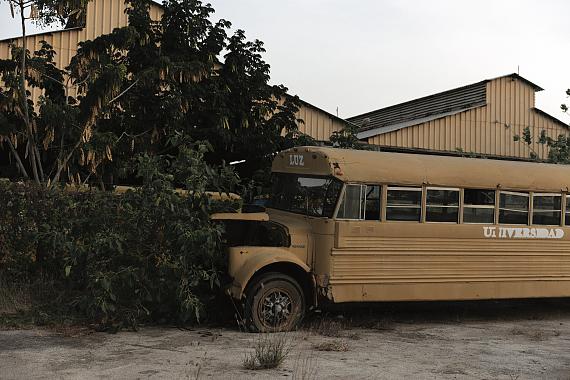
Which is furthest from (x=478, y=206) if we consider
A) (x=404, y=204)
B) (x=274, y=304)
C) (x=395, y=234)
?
(x=274, y=304)

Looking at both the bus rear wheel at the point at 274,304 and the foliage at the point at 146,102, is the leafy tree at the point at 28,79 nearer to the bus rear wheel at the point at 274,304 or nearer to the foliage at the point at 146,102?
the foliage at the point at 146,102

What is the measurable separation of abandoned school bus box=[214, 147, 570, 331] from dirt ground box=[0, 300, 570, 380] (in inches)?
21.3

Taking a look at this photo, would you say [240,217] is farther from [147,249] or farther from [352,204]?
[352,204]

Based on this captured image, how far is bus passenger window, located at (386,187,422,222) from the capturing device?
9156 millimetres

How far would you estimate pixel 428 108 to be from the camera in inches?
936

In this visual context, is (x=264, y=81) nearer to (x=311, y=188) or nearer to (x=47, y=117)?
(x=47, y=117)

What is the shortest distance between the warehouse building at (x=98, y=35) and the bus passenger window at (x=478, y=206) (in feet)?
24.7

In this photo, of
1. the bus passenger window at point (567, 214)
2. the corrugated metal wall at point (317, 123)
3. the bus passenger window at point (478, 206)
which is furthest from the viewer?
the corrugated metal wall at point (317, 123)

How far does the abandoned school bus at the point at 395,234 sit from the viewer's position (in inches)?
341

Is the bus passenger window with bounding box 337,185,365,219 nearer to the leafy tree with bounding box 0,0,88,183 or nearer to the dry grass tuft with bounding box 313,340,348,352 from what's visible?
the dry grass tuft with bounding box 313,340,348,352

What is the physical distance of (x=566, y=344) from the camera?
27.7 ft

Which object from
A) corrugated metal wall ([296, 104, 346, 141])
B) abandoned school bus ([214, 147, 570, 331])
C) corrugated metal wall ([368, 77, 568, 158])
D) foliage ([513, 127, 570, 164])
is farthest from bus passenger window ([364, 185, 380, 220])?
foliage ([513, 127, 570, 164])

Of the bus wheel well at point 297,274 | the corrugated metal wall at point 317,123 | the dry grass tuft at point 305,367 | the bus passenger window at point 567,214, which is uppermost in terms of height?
the corrugated metal wall at point 317,123

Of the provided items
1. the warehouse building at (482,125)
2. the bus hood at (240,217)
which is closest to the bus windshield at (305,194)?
the bus hood at (240,217)
